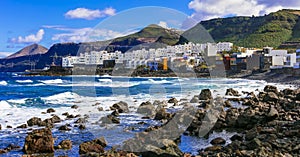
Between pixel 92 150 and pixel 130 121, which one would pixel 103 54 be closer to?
pixel 130 121

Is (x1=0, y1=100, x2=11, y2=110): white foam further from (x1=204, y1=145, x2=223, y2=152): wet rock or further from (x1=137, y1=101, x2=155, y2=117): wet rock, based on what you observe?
(x1=204, y1=145, x2=223, y2=152): wet rock

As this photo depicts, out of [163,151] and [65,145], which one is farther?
[65,145]

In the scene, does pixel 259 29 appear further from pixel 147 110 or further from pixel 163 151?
pixel 163 151

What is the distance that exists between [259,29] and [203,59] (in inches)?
2193

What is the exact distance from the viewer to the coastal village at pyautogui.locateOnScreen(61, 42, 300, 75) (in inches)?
2936

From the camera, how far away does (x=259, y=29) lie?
475 feet

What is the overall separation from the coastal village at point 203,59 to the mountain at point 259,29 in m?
9.68

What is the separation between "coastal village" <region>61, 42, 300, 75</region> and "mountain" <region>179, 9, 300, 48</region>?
968 centimetres

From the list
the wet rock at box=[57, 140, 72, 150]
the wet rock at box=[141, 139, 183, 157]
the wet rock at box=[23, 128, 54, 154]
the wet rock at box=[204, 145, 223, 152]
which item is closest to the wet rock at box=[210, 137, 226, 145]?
the wet rock at box=[204, 145, 223, 152]

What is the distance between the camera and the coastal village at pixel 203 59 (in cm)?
7456

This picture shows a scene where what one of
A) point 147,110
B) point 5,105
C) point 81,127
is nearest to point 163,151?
point 81,127

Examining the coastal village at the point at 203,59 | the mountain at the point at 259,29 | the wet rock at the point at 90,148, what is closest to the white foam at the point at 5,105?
the wet rock at the point at 90,148

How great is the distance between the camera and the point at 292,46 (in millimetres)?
109125

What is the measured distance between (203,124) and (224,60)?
74.3 metres
